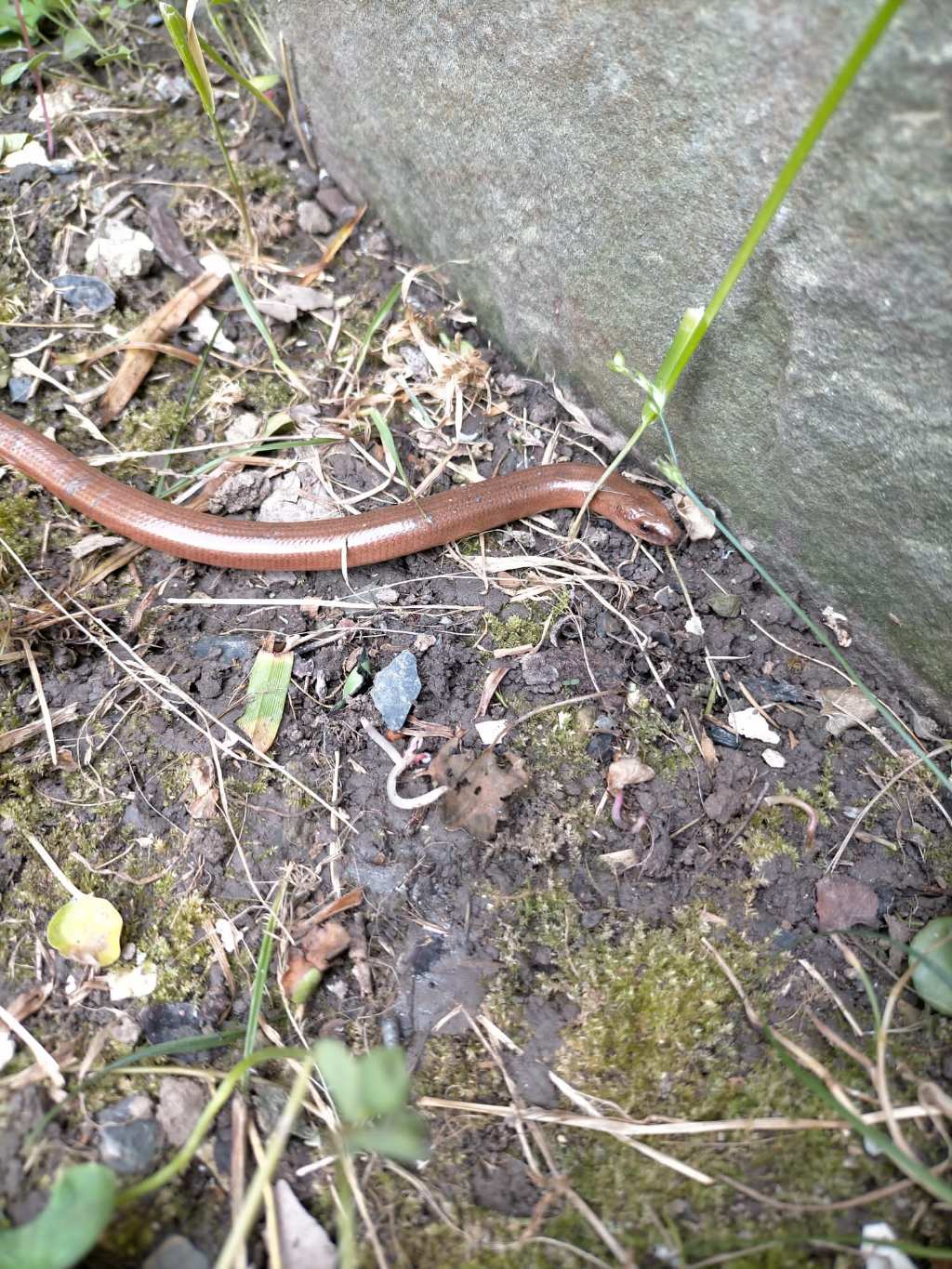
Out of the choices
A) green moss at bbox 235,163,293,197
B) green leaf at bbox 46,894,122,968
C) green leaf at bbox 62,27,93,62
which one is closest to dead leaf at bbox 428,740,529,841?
green leaf at bbox 46,894,122,968

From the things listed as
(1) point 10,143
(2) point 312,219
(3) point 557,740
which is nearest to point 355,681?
(3) point 557,740

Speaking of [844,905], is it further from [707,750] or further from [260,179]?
[260,179]

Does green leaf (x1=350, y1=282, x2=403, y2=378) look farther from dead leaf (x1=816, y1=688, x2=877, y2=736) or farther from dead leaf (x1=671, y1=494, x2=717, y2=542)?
dead leaf (x1=816, y1=688, x2=877, y2=736)

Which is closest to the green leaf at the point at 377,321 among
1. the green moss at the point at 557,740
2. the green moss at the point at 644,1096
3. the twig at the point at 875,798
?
the green moss at the point at 557,740

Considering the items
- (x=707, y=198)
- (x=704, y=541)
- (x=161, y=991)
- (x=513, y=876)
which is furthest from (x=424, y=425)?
(x=161, y=991)

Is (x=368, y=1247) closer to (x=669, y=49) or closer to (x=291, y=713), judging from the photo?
(x=291, y=713)

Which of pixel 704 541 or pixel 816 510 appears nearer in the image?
pixel 816 510
